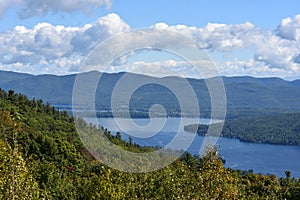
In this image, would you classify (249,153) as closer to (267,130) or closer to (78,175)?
(267,130)

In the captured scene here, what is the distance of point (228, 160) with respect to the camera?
96938mm

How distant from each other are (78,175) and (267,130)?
126 m

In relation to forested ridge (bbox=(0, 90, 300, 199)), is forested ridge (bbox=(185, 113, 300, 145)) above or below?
above

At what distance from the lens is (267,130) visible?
6083 inches

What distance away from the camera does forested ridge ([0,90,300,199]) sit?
11047mm

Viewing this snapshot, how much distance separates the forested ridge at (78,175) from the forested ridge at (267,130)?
87097 millimetres

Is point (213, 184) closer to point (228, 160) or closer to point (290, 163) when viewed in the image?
point (228, 160)

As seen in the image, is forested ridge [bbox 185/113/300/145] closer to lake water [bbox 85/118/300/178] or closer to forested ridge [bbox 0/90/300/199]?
lake water [bbox 85/118/300/178]

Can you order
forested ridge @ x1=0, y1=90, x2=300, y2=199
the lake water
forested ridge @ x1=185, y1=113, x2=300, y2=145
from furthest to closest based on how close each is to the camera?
forested ridge @ x1=185, y1=113, x2=300, y2=145 → the lake water → forested ridge @ x1=0, y1=90, x2=300, y2=199

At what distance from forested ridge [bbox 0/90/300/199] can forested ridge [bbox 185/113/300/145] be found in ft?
286

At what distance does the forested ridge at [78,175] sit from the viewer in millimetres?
11047

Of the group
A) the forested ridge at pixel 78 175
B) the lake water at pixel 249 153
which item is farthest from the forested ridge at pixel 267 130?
the forested ridge at pixel 78 175

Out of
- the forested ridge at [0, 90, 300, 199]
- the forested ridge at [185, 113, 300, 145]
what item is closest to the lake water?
the forested ridge at [185, 113, 300, 145]

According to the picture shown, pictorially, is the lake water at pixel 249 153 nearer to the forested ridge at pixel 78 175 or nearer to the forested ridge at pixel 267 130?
the forested ridge at pixel 267 130
